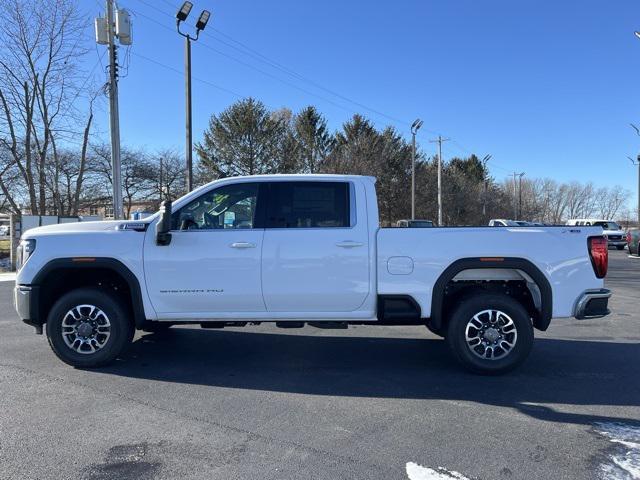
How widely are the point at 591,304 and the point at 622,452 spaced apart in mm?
1952

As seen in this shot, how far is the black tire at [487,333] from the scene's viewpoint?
5207 mm

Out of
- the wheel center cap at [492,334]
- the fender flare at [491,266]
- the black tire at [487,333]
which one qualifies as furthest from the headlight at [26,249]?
the wheel center cap at [492,334]

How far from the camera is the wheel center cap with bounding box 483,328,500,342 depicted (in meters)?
5.24

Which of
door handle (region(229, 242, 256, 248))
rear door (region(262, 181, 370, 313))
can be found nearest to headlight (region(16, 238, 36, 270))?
door handle (region(229, 242, 256, 248))

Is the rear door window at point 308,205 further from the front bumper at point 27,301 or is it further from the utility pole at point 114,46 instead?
the utility pole at point 114,46

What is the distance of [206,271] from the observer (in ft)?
17.1

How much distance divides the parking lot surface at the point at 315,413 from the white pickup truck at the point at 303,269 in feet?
1.83

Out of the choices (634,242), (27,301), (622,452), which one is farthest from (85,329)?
(634,242)

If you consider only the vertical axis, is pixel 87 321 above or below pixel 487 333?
above

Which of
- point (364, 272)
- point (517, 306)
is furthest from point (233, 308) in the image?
point (517, 306)

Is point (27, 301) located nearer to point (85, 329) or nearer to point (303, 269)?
point (85, 329)

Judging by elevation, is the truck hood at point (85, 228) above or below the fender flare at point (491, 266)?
above

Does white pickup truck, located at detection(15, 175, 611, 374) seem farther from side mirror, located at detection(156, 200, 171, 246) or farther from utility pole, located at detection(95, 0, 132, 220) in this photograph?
utility pole, located at detection(95, 0, 132, 220)

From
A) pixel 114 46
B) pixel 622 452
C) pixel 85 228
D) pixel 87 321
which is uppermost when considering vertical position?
pixel 114 46
